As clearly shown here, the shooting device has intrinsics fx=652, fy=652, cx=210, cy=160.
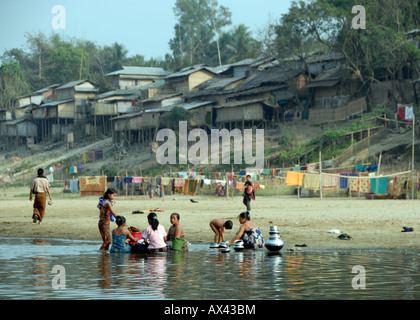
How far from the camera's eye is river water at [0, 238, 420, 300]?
9.33 meters

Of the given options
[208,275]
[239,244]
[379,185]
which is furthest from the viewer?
[379,185]

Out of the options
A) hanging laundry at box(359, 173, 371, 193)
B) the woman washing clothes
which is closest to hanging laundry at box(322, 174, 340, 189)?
hanging laundry at box(359, 173, 371, 193)

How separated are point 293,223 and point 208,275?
9.08 meters

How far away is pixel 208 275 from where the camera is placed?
36.4 feet

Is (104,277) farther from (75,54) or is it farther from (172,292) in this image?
(75,54)

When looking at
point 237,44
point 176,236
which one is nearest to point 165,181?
point 176,236

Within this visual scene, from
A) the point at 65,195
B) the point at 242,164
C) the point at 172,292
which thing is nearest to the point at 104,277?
the point at 172,292

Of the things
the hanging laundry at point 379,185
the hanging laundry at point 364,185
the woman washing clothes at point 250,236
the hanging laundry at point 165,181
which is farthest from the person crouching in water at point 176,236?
the hanging laundry at point 165,181

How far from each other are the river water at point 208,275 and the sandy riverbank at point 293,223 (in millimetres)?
1873

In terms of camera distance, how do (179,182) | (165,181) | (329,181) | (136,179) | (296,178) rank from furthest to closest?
1. (136,179)
2. (165,181)
3. (179,182)
4. (329,181)
5. (296,178)

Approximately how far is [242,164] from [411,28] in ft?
49.6

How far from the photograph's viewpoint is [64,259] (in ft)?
43.6

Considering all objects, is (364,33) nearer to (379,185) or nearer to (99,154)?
(379,185)
